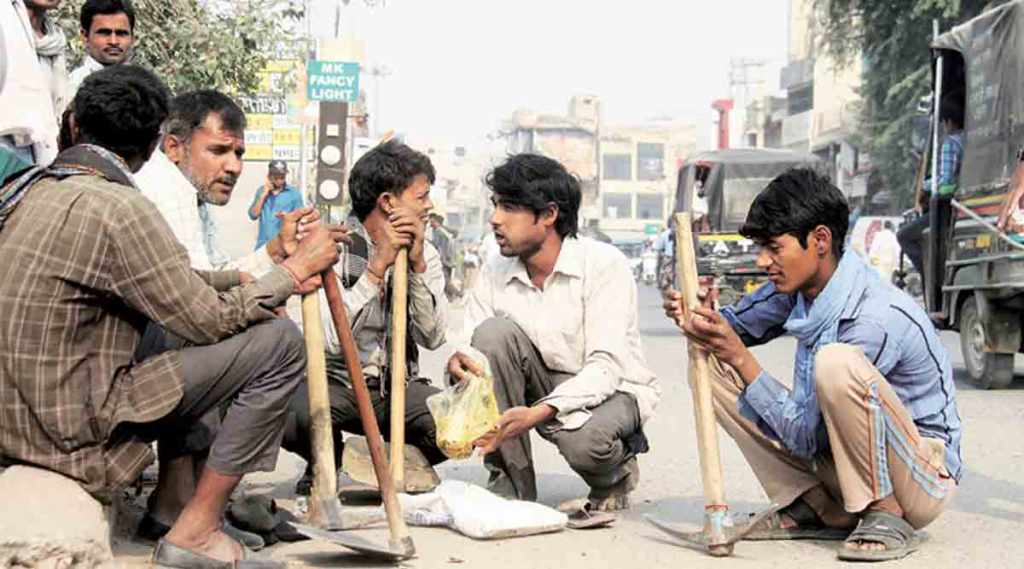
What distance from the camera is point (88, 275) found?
4.18 m

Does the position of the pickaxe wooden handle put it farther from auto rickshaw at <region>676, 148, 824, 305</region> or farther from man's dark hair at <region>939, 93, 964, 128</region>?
auto rickshaw at <region>676, 148, 824, 305</region>

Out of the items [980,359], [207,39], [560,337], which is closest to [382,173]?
[560,337]

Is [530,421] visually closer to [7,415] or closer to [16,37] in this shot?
[7,415]

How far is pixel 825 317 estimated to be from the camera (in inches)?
201

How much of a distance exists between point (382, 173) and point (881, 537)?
2.26 metres

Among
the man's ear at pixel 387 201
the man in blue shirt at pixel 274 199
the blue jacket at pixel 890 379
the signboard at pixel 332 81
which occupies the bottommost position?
the blue jacket at pixel 890 379

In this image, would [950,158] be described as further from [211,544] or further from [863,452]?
[211,544]

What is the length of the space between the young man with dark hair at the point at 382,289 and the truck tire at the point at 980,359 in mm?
6735

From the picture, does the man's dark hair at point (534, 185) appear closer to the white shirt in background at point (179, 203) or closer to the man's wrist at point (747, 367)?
the white shirt in background at point (179, 203)

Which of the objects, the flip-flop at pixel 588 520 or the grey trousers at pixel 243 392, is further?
the flip-flop at pixel 588 520

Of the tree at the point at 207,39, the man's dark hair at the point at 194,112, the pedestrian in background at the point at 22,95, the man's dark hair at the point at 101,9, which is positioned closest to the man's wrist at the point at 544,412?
the man's dark hair at the point at 194,112

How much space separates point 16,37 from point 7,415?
5.97 feet

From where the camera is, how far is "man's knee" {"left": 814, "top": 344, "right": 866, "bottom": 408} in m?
4.86

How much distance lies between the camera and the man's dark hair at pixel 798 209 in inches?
201
